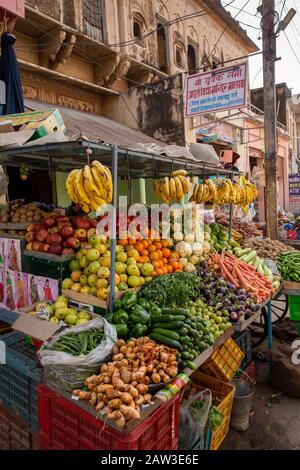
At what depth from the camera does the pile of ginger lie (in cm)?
184

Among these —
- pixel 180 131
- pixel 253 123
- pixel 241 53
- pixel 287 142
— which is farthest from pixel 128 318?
pixel 287 142

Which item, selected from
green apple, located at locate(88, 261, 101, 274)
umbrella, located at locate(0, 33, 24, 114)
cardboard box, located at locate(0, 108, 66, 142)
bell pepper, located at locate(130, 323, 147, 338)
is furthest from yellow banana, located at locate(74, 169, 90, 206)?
umbrella, located at locate(0, 33, 24, 114)

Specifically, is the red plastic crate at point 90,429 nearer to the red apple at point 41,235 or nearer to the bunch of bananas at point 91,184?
the bunch of bananas at point 91,184

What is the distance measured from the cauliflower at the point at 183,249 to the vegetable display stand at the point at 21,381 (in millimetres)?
2082

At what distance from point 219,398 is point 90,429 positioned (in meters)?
1.46

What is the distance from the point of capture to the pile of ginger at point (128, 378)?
184 cm

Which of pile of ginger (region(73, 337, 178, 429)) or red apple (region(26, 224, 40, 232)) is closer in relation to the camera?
pile of ginger (region(73, 337, 178, 429))

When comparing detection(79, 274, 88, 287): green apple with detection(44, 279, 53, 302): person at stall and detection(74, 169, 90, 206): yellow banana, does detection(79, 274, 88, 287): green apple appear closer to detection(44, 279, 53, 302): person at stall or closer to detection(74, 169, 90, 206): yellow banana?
detection(44, 279, 53, 302): person at stall

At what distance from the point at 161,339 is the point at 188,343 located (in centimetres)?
21

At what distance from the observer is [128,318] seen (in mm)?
2744

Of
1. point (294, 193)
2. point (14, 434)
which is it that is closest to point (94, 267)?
point (14, 434)

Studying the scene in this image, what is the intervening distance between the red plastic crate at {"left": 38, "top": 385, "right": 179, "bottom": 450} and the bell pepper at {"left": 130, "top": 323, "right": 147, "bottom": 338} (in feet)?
1.98

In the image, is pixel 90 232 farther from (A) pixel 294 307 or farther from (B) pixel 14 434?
(A) pixel 294 307
